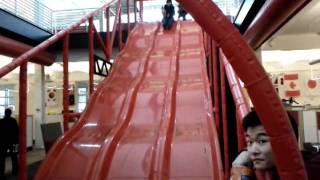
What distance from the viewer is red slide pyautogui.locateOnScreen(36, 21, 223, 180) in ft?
9.77

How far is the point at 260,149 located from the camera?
116 cm

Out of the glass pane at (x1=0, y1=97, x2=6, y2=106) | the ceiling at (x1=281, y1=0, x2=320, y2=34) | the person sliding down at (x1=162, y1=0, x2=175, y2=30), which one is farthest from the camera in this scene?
the glass pane at (x1=0, y1=97, x2=6, y2=106)

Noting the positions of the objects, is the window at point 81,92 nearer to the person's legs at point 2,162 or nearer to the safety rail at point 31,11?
the safety rail at point 31,11

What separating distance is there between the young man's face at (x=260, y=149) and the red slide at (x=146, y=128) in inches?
63.8

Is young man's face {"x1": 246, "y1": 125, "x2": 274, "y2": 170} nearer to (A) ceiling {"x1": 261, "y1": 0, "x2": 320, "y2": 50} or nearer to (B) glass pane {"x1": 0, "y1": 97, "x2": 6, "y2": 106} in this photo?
(A) ceiling {"x1": 261, "y1": 0, "x2": 320, "y2": 50}

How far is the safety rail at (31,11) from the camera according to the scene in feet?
25.6

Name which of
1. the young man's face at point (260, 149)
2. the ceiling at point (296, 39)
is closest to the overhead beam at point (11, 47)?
the ceiling at point (296, 39)

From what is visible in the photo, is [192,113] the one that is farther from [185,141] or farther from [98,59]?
[98,59]

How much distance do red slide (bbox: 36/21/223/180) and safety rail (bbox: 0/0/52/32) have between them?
3409 mm

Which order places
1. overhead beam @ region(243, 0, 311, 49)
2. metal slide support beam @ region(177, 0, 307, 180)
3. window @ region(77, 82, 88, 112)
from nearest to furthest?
metal slide support beam @ region(177, 0, 307, 180), overhead beam @ region(243, 0, 311, 49), window @ region(77, 82, 88, 112)

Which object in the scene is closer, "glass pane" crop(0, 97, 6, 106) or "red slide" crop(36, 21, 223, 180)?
"red slide" crop(36, 21, 223, 180)

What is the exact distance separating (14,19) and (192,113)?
15.0 ft

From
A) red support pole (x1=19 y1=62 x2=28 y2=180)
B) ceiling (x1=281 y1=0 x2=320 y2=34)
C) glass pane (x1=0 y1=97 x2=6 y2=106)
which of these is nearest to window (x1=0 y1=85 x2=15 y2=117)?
glass pane (x1=0 y1=97 x2=6 y2=106)

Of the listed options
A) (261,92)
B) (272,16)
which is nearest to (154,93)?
(272,16)
